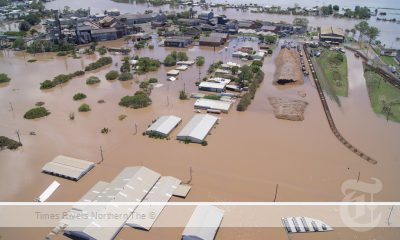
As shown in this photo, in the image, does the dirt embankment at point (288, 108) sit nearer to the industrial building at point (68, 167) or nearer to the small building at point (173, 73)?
the small building at point (173, 73)

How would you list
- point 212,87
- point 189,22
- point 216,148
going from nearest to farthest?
point 216,148
point 212,87
point 189,22

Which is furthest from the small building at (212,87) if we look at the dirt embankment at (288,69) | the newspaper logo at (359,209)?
the newspaper logo at (359,209)

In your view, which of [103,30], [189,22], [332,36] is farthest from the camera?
[189,22]

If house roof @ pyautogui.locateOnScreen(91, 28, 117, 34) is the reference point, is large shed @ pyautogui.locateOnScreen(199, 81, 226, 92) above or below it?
below

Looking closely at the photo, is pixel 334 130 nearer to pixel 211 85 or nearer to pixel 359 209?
pixel 359 209

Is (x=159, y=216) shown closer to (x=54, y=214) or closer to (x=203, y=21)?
(x=54, y=214)

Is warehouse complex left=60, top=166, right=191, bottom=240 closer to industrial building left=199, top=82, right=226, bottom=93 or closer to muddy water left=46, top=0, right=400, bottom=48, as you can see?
industrial building left=199, top=82, right=226, bottom=93

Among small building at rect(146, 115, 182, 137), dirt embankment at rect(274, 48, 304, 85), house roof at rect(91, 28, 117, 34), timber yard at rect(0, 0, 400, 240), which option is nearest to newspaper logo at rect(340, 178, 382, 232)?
timber yard at rect(0, 0, 400, 240)

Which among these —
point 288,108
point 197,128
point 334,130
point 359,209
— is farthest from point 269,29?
point 359,209
